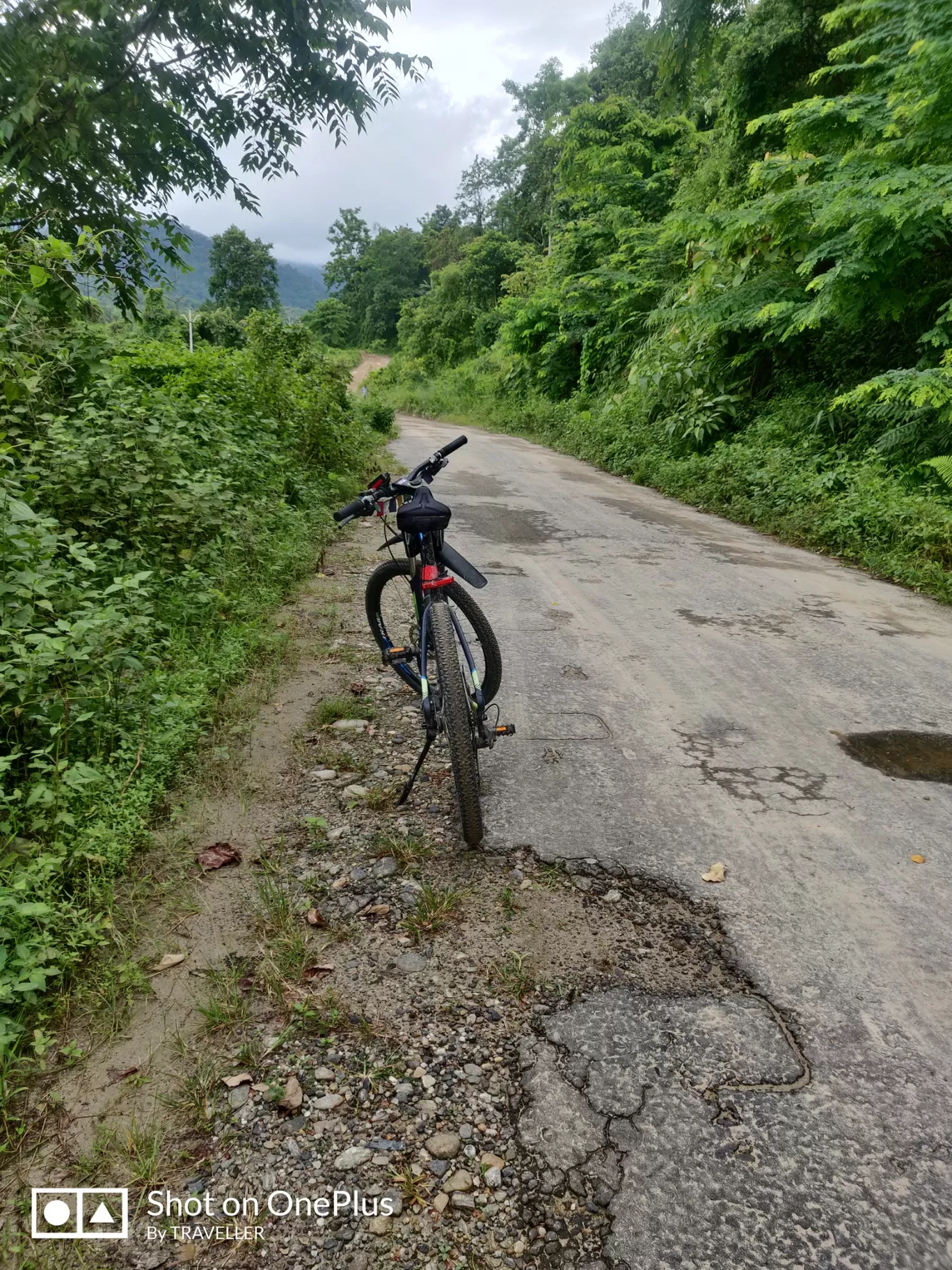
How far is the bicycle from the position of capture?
294 cm

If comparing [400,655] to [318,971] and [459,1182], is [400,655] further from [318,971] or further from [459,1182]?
[459,1182]

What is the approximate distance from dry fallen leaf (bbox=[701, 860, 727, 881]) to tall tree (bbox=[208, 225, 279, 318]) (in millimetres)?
64264

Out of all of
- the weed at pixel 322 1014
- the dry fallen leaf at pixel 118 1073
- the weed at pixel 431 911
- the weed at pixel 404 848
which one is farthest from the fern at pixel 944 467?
the dry fallen leaf at pixel 118 1073

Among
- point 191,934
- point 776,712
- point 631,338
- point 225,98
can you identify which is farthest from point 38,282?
point 631,338

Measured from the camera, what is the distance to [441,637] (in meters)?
3.05

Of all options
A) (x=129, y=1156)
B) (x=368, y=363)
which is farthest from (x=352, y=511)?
(x=368, y=363)

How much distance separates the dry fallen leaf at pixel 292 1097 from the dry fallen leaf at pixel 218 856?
3.51 feet

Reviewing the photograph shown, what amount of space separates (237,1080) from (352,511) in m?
2.37

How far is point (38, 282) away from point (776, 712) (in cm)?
468

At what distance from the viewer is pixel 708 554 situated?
7645 millimetres

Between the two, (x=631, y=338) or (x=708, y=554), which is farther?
(x=631, y=338)

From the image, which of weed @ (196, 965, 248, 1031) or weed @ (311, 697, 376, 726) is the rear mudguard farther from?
weed @ (196, 965, 248, 1031)

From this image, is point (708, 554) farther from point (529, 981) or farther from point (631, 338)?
point (631, 338)

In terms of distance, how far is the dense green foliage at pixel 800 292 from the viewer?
6.99m
